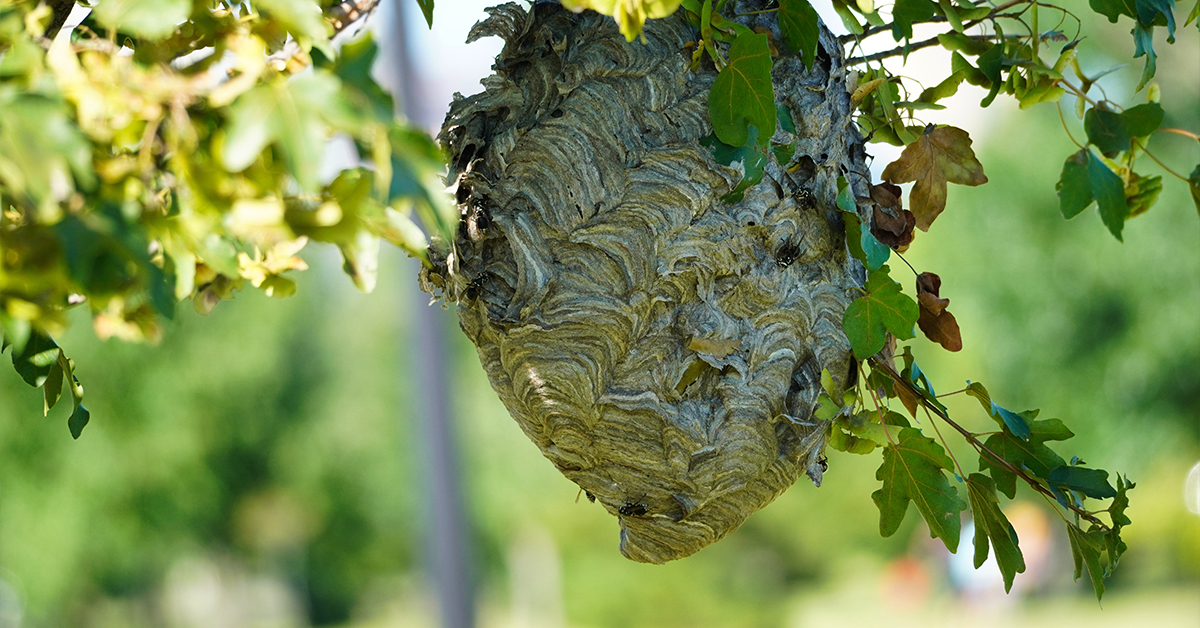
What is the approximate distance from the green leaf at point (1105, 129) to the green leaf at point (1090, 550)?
0.41 m

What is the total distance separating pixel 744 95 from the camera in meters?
1.00

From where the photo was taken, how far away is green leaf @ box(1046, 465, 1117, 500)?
42.8 inches

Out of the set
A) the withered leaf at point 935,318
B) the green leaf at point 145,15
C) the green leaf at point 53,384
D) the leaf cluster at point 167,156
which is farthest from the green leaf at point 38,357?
the withered leaf at point 935,318

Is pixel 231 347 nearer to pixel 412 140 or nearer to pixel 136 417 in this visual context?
pixel 136 417

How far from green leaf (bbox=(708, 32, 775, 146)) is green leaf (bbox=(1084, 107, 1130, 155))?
0.36 meters

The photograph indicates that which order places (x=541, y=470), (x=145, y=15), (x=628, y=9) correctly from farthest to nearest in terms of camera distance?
1. (x=541, y=470)
2. (x=628, y=9)
3. (x=145, y=15)

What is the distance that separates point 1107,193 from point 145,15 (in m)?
0.93

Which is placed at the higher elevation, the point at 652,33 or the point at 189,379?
the point at 652,33

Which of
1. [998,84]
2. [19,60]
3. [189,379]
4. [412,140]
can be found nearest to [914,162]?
[998,84]

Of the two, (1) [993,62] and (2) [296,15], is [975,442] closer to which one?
(1) [993,62]

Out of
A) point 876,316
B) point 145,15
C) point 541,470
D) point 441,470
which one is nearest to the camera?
point 145,15

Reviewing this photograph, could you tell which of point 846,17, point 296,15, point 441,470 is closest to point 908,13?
→ point 846,17

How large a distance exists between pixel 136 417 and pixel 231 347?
155 centimetres

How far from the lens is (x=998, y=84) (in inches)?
45.3
